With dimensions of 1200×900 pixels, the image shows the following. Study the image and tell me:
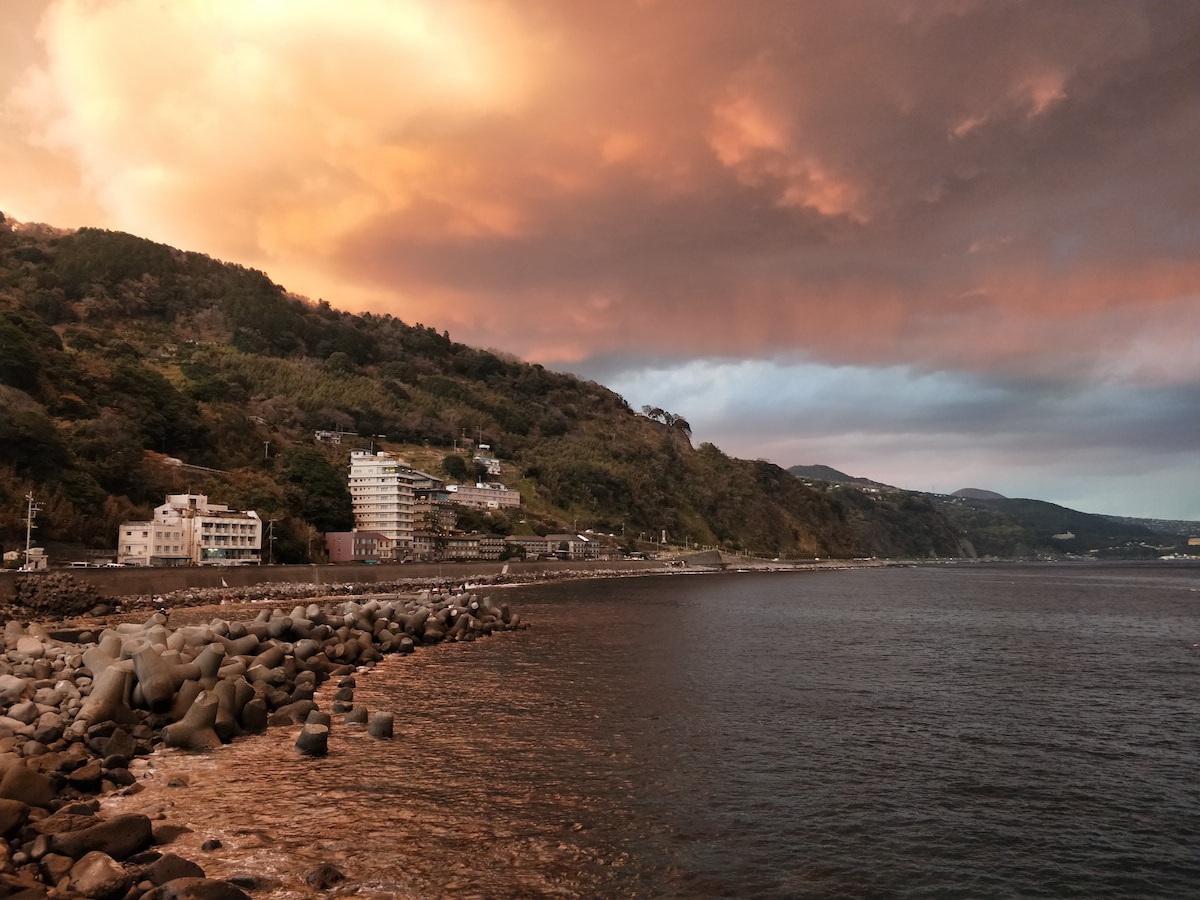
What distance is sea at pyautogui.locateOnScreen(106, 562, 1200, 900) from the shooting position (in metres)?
12.6

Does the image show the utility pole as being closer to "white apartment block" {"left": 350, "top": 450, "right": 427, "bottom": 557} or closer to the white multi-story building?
the white multi-story building

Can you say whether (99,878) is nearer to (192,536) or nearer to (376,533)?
(192,536)

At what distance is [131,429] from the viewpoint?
93688 mm

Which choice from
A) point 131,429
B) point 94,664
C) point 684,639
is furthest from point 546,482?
point 94,664

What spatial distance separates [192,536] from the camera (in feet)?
268

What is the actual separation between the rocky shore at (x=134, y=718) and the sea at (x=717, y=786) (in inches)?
28.8

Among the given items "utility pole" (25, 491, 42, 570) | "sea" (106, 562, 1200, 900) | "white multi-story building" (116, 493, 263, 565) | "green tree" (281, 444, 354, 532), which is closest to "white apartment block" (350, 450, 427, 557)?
"green tree" (281, 444, 354, 532)

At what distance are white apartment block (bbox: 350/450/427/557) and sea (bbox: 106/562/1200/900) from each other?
93572 mm

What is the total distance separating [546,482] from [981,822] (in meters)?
184

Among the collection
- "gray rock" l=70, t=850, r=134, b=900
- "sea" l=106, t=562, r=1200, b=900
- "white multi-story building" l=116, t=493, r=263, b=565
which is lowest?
"sea" l=106, t=562, r=1200, b=900

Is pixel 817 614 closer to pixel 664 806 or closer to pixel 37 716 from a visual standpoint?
pixel 664 806

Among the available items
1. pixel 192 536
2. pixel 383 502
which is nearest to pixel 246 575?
pixel 192 536

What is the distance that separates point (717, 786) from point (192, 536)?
3132 inches

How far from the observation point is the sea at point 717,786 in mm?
12578
